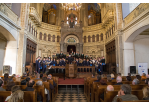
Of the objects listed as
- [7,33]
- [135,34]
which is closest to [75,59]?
[135,34]

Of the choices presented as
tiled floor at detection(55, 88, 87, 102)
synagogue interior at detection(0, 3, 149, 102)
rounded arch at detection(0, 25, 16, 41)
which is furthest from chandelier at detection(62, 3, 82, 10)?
tiled floor at detection(55, 88, 87, 102)

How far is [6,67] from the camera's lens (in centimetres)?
955

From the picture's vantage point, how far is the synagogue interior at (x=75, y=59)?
3.27 metres

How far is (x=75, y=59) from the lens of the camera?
12.5m

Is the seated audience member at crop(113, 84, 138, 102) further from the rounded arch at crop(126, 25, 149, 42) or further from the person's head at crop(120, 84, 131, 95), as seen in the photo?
the rounded arch at crop(126, 25, 149, 42)

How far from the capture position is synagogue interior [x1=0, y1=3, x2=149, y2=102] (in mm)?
3270

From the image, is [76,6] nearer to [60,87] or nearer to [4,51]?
[4,51]

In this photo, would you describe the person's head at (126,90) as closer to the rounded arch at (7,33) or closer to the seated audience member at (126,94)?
the seated audience member at (126,94)

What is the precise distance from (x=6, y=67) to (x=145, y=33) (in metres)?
13.8

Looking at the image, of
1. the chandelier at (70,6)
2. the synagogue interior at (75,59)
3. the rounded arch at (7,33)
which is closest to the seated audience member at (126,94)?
the synagogue interior at (75,59)

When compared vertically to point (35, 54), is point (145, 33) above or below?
above

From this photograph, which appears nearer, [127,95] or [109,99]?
[127,95]

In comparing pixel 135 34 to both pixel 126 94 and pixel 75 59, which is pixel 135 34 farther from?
pixel 126 94

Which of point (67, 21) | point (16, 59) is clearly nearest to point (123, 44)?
point (16, 59)
